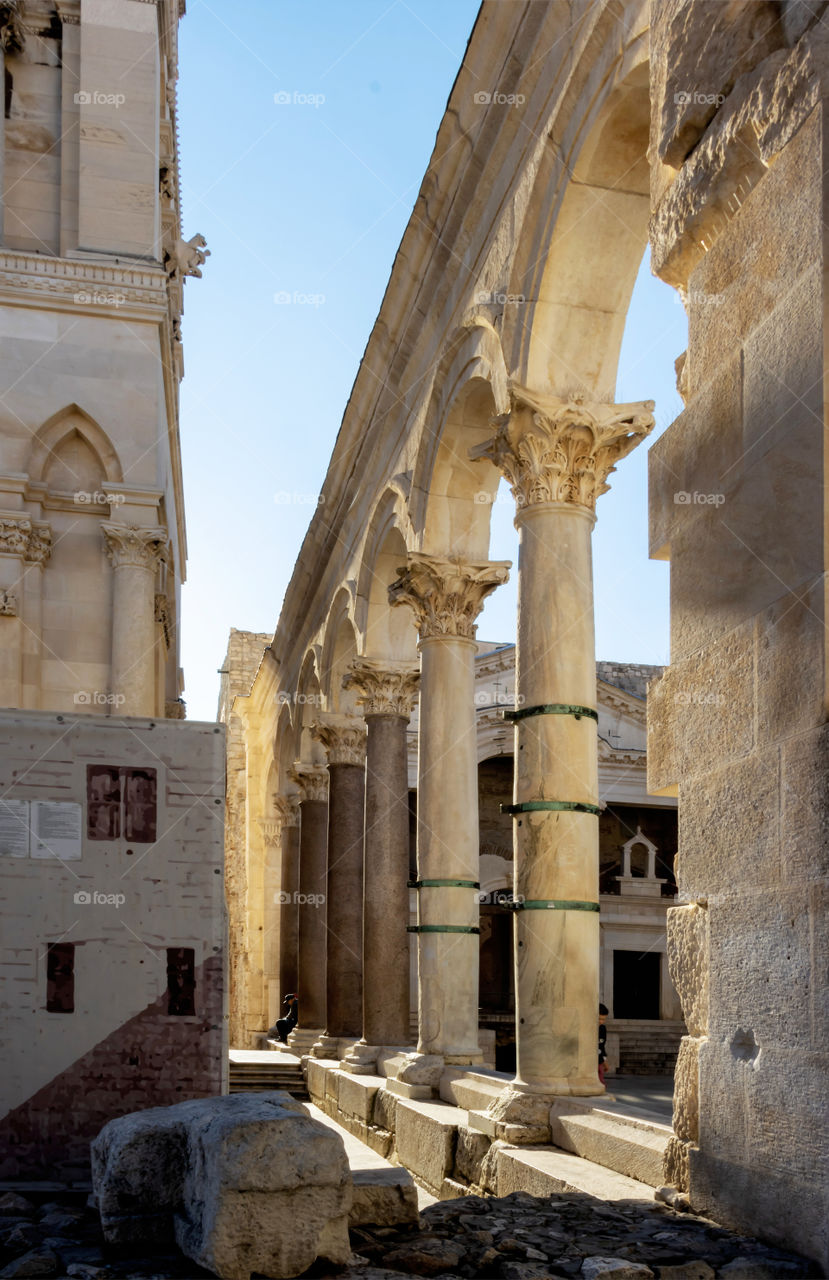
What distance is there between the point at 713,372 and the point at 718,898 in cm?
160

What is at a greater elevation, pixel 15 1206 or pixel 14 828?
pixel 14 828

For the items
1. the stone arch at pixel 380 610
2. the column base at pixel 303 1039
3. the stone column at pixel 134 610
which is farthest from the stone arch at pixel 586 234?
the column base at pixel 303 1039

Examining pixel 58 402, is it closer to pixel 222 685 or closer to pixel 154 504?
pixel 154 504

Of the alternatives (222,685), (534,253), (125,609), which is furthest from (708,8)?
(222,685)

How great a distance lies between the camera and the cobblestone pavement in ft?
10.5

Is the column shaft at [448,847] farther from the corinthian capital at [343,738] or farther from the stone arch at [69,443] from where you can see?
the stone arch at [69,443]

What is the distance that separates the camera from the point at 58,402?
1429 centimetres

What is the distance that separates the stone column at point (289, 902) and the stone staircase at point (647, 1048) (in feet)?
17.6

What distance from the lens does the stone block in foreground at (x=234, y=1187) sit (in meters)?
3.09

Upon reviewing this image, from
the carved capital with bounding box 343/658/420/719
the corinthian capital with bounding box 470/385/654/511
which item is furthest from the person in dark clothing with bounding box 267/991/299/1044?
the corinthian capital with bounding box 470/385/654/511

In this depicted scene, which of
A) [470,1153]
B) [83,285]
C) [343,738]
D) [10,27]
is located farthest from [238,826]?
[470,1153]

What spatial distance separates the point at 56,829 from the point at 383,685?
8.45 m

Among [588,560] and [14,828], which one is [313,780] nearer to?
[588,560]

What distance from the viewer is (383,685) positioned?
13.1 meters
